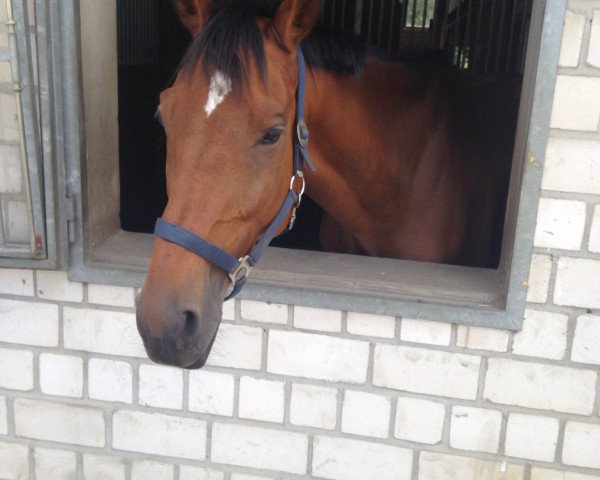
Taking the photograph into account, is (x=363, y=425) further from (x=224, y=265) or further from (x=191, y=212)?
(x=191, y=212)

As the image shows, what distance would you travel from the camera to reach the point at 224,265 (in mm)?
1596

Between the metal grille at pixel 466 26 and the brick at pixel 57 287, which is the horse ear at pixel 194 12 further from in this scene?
the metal grille at pixel 466 26

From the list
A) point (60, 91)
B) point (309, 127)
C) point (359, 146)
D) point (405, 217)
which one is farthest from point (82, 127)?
point (405, 217)

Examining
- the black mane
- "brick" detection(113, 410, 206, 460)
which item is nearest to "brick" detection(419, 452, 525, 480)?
"brick" detection(113, 410, 206, 460)

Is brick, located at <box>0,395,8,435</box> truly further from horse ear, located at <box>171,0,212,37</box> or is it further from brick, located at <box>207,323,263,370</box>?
horse ear, located at <box>171,0,212,37</box>

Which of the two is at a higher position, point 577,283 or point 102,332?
point 577,283

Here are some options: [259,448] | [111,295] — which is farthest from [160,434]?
[111,295]

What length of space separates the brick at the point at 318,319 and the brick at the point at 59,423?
83 centimetres

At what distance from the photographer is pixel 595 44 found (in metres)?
1.81

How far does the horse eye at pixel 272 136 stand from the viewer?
1644mm

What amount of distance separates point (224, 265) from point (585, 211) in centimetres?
109

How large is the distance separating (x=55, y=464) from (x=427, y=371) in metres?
1.43

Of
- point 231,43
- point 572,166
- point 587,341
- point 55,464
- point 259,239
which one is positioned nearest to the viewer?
point 231,43

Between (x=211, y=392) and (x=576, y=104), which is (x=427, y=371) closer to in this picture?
(x=211, y=392)
